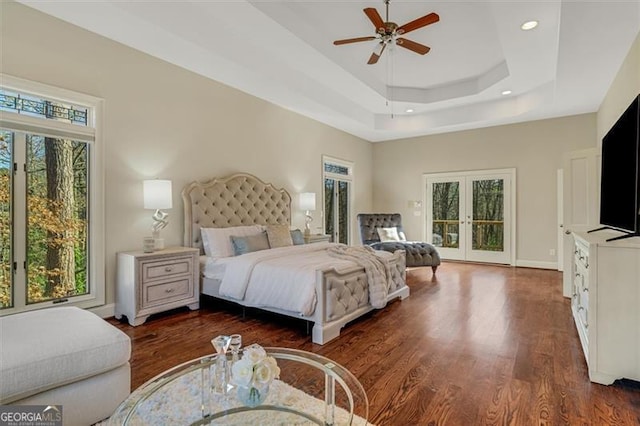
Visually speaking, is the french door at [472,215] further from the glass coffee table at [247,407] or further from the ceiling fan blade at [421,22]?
the glass coffee table at [247,407]

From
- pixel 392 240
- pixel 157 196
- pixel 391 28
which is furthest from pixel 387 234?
pixel 157 196

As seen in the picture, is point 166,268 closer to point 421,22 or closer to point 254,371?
point 254,371

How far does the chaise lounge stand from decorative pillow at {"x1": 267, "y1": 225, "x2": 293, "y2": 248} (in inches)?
74.8

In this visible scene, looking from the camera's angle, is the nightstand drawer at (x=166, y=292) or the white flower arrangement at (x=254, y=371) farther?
the nightstand drawer at (x=166, y=292)

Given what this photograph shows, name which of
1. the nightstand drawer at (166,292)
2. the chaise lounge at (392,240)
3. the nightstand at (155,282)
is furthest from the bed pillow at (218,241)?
the chaise lounge at (392,240)

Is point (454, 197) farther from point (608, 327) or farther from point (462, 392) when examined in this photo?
point (462, 392)

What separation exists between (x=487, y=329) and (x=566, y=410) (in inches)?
51.1

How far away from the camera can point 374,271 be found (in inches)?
139

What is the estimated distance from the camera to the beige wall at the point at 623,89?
3.12 meters

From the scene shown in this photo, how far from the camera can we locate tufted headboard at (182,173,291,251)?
13.9 ft

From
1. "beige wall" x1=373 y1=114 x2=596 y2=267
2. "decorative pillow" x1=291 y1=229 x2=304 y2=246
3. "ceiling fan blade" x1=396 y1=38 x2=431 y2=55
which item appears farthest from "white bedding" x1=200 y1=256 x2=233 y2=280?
"beige wall" x1=373 y1=114 x2=596 y2=267

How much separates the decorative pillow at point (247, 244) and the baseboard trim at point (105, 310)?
1388 millimetres

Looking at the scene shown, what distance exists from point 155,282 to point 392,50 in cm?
397

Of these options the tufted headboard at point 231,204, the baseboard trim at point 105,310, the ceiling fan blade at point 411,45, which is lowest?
the baseboard trim at point 105,310
